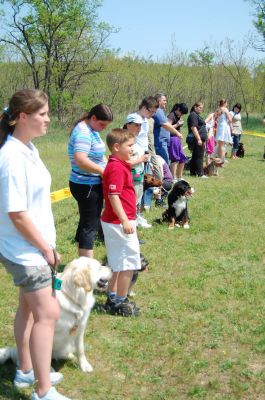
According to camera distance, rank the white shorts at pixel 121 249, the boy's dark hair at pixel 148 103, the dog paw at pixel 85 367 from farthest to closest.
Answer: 1. the boy's dark hair at pixel 148 103
2. the white shorts at pixel 121 249
3. the dog paw at pixel 85 367

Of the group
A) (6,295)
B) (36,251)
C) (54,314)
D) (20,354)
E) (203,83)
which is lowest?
(6,295)

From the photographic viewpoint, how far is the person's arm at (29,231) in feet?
7.76

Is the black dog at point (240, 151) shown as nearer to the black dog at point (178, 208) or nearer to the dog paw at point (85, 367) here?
the black dog at point (178, 208)

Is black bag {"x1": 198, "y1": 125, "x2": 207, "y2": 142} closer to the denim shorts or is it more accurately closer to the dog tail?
the dog tail

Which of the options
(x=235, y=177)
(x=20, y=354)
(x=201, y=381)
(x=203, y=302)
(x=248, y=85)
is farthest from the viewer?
(x=248, y=85)

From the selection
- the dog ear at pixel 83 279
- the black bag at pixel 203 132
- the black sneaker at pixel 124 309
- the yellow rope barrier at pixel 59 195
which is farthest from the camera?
the black bag at pixel 203 132

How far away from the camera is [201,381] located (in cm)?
317

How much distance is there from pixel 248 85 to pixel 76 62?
15.7 m

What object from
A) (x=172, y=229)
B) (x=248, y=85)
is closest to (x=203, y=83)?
(x=248, y=85)

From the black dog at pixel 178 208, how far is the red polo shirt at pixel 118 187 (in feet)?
10.4

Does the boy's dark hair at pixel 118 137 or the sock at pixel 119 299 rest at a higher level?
the boy's dark hair at pixel 118 137

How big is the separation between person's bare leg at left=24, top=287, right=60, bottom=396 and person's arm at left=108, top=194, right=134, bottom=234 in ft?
4.14

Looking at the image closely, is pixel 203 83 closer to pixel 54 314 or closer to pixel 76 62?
pixel 76 62

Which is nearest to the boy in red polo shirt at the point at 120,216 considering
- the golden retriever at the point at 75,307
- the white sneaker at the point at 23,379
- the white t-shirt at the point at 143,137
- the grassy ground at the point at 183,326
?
the grassy ground at the point at 183,326
